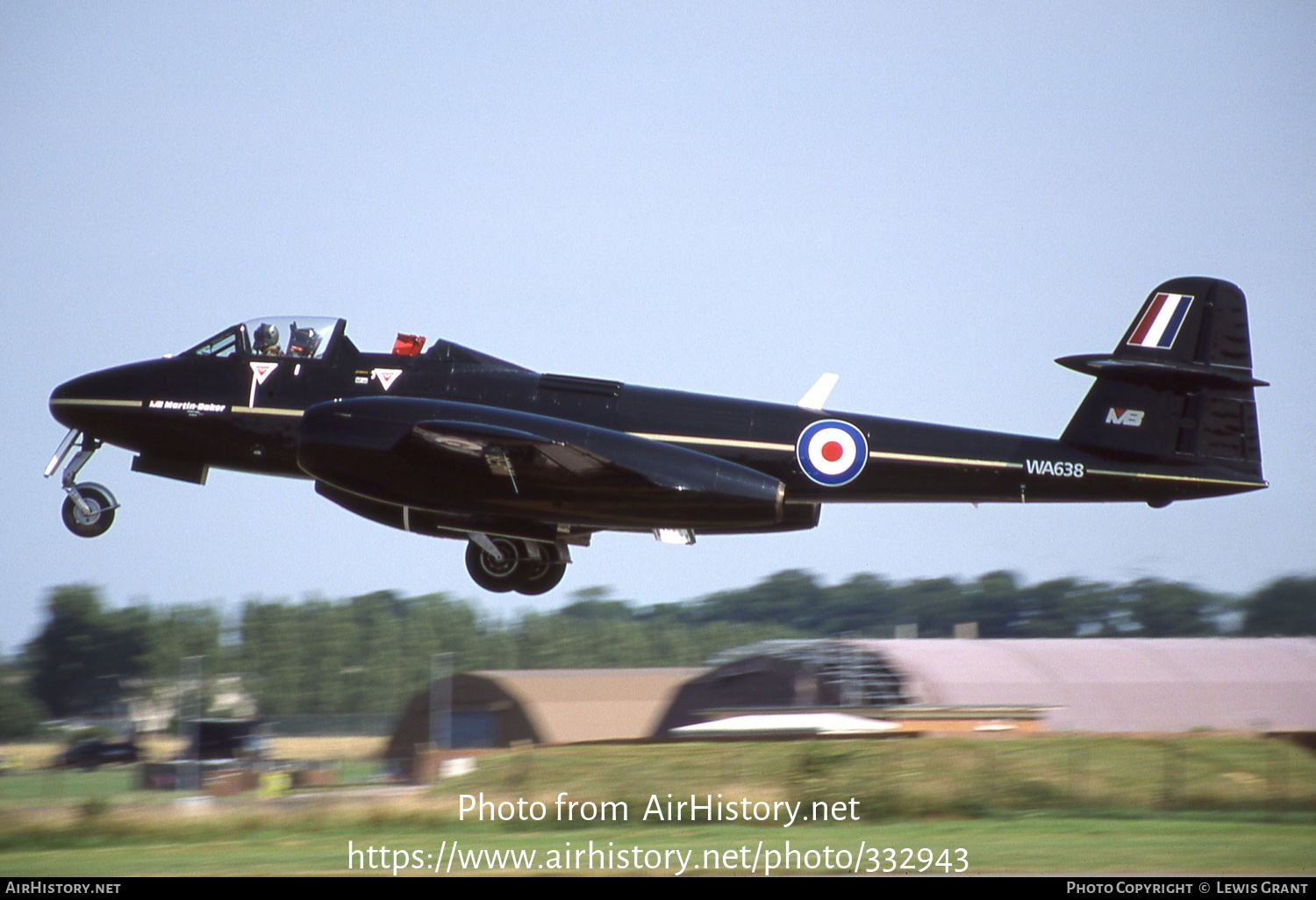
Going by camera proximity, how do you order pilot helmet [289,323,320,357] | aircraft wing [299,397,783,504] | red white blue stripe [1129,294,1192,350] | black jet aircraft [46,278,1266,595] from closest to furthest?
1. aircraft wing [299,397,783,504]
2. black jet aircraft [46,278,1266,595]
3. red white blue stripe [1129,294,1192,350]
4. pilot helmet [289,323,320,357]

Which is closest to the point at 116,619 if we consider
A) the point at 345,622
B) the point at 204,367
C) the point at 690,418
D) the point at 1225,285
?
the point at 345,622

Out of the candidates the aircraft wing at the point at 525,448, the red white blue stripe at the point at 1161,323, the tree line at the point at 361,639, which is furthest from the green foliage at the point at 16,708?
the red white blue stripe at the point at 1161,323

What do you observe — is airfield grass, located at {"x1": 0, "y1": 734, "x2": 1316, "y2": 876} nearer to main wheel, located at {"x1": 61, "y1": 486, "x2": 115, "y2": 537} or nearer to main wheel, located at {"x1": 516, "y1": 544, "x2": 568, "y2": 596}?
main wheel, located at {"x1": 516, "y1": 544, "x2": 568, "y2": 596}

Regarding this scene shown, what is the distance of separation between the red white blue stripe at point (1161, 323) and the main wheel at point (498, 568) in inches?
287

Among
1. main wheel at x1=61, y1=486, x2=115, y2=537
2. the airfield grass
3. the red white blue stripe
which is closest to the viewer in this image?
the red white blue stripe

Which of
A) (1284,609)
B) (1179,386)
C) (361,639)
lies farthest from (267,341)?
(361,639)

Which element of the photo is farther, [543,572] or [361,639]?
[361,639]

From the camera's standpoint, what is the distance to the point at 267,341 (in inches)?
594

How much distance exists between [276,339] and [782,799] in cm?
913

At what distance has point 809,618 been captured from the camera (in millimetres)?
65938

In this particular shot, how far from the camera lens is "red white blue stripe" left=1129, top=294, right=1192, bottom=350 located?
14.4 meters

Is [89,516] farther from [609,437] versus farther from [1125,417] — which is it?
[1125,417]

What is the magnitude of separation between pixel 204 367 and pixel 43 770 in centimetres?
1673

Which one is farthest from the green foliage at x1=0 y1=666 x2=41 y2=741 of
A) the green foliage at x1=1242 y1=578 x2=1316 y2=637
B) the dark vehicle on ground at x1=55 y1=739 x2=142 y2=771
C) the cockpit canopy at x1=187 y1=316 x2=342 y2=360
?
the green foliage at x1=1242 y1=578 x2=1316 y2=637
